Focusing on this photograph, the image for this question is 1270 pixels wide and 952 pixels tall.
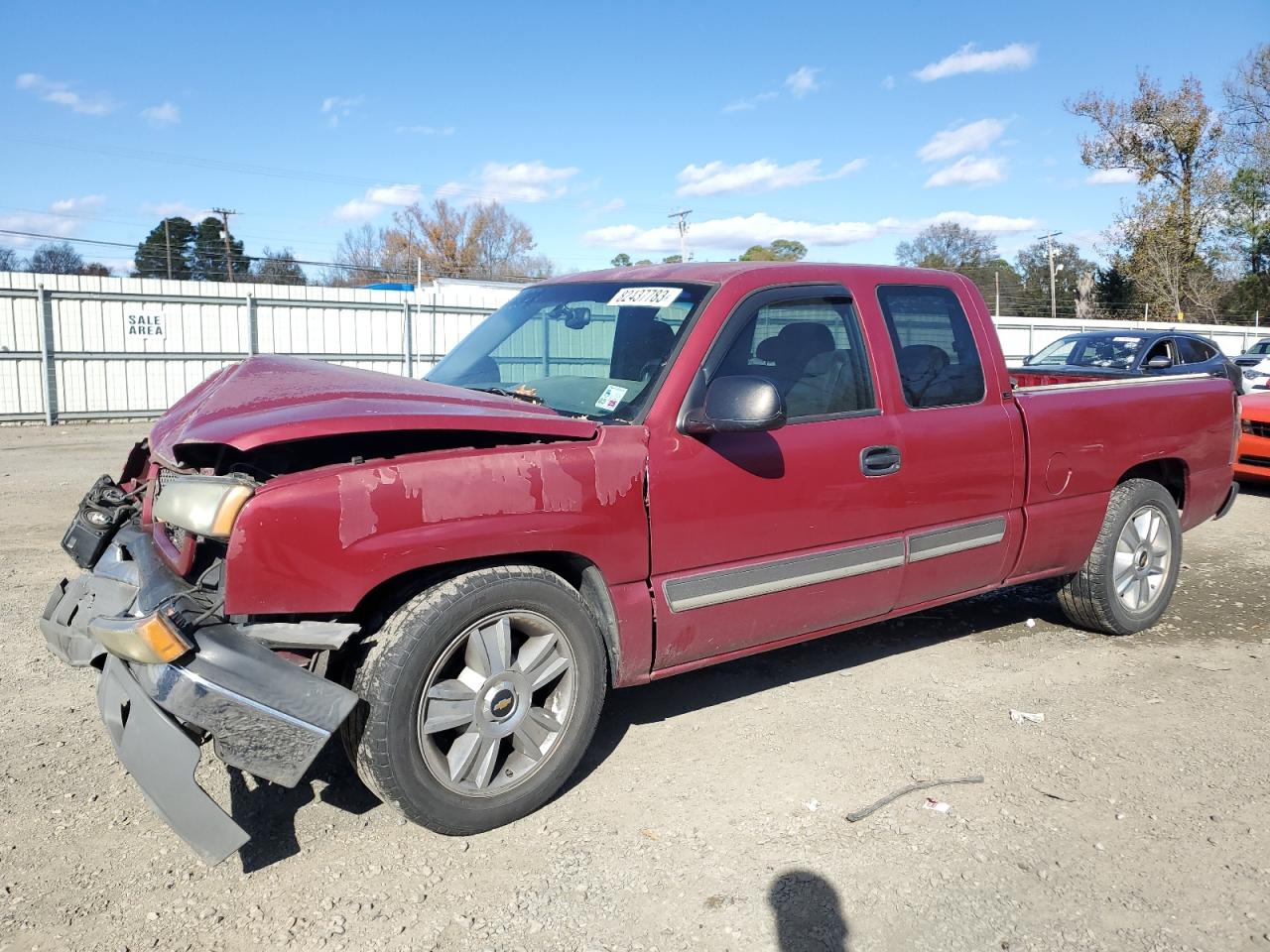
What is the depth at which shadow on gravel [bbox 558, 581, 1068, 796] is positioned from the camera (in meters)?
4.13

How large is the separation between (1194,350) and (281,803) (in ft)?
Answer: 43.3

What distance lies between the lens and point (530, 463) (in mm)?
3094

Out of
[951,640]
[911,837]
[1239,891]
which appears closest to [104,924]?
[911,837]

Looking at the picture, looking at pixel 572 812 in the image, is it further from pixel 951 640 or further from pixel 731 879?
pixel 951 640

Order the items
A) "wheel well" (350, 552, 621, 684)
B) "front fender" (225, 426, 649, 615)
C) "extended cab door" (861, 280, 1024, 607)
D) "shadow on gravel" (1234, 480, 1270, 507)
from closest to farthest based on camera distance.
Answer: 1. "front fender" (225, 426, 649, 615)
2. "wheel well" (350, 552, 621, 684)
3. "extended cab door" (861, 280, 1024, 607)
4. "shadow on gravel" (1234, 480, 1270, 507)

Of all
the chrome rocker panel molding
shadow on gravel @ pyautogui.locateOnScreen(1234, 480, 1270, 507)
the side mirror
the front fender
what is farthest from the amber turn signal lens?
shadow on gravel @ pyautogui.locateOnScreen(1234, 480, 1270, 507)

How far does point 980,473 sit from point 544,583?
85.2 inches

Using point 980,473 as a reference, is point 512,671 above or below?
below

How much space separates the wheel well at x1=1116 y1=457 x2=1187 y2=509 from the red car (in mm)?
4863

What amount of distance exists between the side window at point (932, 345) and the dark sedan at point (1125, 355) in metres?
7.84

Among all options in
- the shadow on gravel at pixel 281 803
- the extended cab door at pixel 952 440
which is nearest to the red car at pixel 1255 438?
the extended cab door at pixel 952 440

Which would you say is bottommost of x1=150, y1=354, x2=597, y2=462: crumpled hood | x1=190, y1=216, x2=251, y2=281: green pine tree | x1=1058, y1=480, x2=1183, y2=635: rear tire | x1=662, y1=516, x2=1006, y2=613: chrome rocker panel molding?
x1=1058, y1=480, x2=1183, y2=635: rear tire

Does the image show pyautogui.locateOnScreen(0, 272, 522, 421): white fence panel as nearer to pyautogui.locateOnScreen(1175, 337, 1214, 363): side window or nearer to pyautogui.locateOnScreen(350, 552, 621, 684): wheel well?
pyautogui.locateOnScreen(1175, 337, 1214, 363): side window

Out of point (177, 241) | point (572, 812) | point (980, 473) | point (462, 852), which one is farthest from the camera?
point (177, 241)
